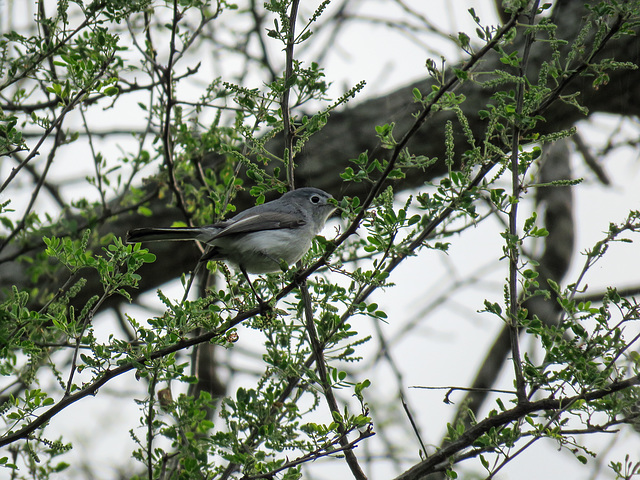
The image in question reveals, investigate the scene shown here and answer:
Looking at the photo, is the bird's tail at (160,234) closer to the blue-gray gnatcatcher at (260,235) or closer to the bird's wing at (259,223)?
the blue-gray gnatcatcher at (260,235)

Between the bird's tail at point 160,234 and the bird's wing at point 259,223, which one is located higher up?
the bird's wing at point 259,223

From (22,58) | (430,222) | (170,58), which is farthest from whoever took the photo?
→ (170,58)

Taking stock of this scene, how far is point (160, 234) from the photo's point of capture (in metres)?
3.11

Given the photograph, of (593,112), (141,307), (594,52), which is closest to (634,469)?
(594,52)

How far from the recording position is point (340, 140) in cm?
495

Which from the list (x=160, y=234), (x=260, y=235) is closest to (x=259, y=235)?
(x=260, y=235)

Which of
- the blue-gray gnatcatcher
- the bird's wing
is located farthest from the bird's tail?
the bird's wing

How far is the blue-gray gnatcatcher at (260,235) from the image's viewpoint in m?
3.24

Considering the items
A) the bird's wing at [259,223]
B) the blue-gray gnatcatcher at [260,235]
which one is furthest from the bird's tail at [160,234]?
the bird's wing at [259,223]

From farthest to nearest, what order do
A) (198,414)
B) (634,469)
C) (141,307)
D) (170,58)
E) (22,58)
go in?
(141,307)
(170,58)
(22,58)
(198,414)
(634,469)

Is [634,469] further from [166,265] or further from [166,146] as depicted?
[166,265]

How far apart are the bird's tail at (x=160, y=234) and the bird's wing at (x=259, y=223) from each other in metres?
0.13

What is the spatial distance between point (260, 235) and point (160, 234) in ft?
1.84

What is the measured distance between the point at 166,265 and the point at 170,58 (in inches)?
85.2
